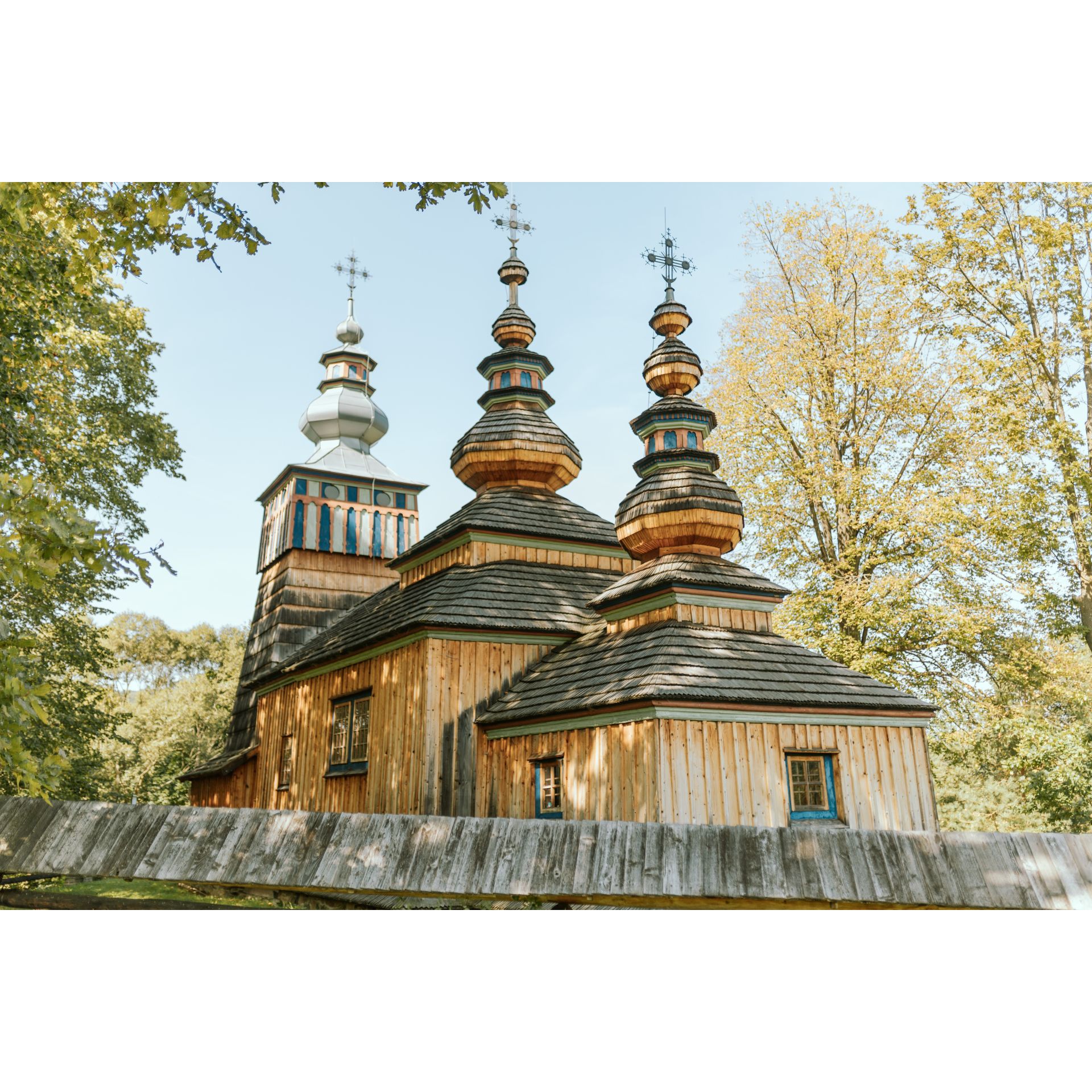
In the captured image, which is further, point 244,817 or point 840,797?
point 840,797

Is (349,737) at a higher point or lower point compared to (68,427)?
lower

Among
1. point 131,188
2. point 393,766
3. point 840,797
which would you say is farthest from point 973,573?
point 131,188

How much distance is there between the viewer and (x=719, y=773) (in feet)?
34.3

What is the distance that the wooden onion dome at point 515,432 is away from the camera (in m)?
18.0

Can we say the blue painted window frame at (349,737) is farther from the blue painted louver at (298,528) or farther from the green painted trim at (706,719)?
the blue painted louver at (298,528)

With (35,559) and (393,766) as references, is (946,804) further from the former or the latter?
(35,559)

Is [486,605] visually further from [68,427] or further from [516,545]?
[68,427]

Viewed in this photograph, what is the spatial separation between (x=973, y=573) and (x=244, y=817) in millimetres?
20032

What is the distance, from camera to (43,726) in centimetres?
1644

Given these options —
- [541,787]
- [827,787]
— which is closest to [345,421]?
[541,787]

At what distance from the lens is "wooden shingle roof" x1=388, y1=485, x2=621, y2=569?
16.0m

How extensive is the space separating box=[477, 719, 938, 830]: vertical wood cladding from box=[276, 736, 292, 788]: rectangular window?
22.3 feet

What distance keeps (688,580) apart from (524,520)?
4681 mm

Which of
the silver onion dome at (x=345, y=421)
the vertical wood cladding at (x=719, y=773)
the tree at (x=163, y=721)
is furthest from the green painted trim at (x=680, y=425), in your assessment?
the tree at (x=163, y=721)
